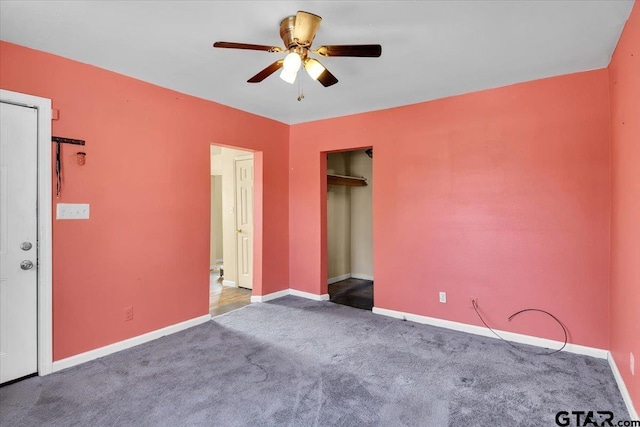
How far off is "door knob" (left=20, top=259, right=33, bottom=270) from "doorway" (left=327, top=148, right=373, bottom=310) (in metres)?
4.02

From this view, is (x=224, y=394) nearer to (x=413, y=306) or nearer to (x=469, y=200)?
(x=413, y=306)

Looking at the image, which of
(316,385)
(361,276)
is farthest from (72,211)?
(361,276)

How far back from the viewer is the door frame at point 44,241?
99.9 inches

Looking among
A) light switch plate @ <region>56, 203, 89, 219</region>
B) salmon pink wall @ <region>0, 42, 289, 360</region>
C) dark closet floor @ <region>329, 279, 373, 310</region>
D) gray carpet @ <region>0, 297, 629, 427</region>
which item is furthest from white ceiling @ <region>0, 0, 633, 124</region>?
dark closet floor @ <region>329, 279, 373, 310</region>

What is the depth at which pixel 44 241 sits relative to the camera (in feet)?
8.38

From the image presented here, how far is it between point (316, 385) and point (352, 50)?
2314mm

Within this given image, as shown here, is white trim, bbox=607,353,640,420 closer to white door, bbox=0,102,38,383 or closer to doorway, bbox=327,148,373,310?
doorway, bbox=327,148,373,310

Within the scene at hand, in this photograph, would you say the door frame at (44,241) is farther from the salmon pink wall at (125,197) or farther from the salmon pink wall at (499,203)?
the salmon pink wall at (499,203)

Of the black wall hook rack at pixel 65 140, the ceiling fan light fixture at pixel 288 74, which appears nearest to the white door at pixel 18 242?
the black wall hook rack at pixel 65 140

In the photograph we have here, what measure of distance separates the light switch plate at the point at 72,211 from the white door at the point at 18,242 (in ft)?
0.52

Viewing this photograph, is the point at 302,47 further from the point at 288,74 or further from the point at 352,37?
the point at 352,37

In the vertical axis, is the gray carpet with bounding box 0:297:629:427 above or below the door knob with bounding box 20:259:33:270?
below

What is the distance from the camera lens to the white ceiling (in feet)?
6.63

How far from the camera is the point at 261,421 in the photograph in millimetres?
1993
